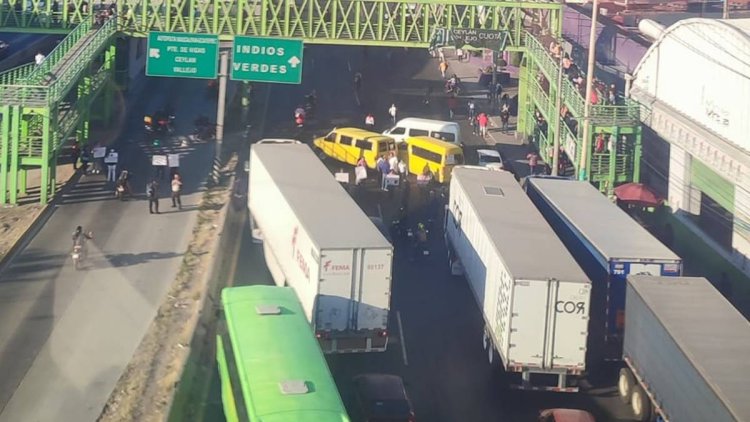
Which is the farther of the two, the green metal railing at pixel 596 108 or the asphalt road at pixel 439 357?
the green metal railing at pixel 596 108

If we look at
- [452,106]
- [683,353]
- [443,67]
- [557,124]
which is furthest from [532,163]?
[683,353]

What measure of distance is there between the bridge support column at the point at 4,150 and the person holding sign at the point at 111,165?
10.7 feet

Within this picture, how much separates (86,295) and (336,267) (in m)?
6.63

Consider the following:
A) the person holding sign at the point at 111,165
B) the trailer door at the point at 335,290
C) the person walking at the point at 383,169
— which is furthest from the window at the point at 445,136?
the trailer door at the point at 335,290

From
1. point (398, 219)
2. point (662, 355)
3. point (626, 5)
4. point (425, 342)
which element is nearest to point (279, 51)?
point (398, 219)

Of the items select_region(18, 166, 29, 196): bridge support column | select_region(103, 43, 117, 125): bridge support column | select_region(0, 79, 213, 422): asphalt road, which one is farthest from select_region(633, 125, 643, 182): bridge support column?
select_region(103, 43, 117, 125): bridge support column

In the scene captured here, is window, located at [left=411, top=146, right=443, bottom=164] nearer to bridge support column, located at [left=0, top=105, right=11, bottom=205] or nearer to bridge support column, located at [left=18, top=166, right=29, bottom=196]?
bridge support column, located at [left=18, top=166, right=29, bottom=196]

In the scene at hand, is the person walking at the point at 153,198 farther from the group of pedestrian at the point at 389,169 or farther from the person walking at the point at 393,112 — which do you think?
the person walking at the point at 393,112

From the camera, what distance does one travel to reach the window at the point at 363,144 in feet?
123

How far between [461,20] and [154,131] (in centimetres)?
1307

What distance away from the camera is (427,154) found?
3703cm

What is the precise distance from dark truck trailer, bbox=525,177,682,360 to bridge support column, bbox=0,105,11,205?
15.5m

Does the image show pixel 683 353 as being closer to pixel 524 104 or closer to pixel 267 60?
pixel 267 60

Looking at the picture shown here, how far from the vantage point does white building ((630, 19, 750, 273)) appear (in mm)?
28875
